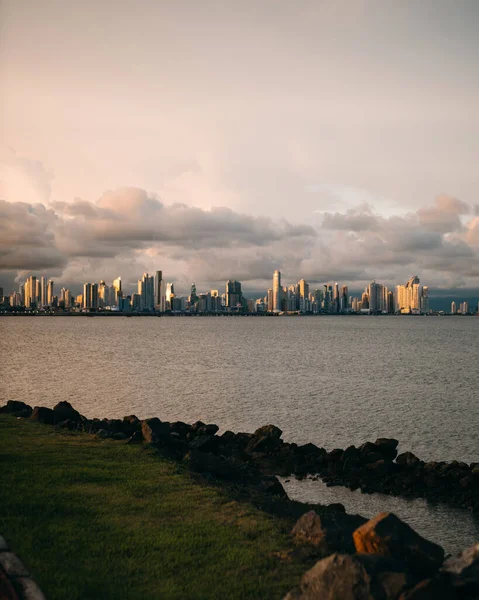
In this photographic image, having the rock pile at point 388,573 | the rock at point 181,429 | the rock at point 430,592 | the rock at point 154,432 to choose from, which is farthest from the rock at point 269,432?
the rock at point 430,592

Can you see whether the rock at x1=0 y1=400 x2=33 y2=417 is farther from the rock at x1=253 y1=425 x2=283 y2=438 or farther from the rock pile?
the rock pile

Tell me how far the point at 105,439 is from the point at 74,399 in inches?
1125

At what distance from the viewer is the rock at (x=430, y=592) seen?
7.36m

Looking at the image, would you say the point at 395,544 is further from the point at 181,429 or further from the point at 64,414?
the point at 181,429

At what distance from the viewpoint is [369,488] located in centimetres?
2417

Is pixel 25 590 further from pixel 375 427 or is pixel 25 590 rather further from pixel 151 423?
pixel 375 427

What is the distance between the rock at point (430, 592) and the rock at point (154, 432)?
51.7ft

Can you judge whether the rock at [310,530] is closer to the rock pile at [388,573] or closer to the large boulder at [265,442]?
the rock pile at [388,573]

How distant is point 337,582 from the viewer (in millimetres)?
7773

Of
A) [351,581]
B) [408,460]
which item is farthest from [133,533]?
[408,460]

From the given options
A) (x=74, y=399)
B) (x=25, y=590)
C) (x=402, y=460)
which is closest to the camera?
(x=25, y=590)

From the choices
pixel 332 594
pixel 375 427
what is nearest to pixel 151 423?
pixel 332 594

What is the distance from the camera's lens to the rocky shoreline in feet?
25.8

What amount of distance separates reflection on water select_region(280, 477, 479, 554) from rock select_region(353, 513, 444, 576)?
1062 cm
